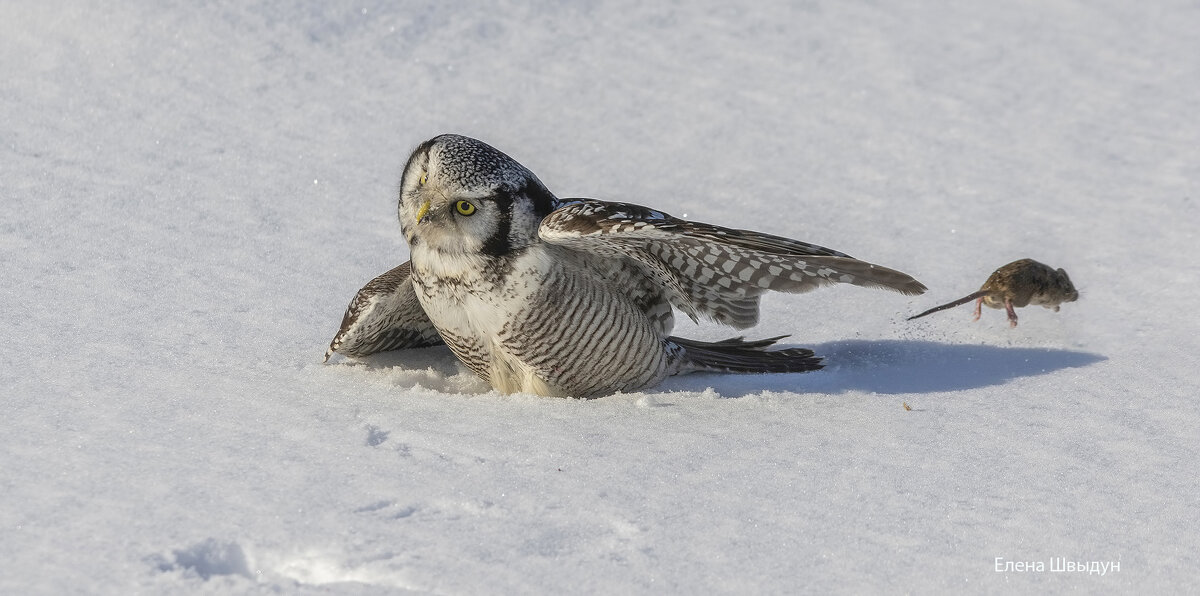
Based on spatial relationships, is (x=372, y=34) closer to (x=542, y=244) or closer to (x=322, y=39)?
(x=322, y=39)

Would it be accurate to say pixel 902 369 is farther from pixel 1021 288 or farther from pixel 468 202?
pixel 468 202

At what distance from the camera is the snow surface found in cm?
290

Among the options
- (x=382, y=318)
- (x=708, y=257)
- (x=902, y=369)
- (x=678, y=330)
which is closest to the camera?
(x=708, y=257)

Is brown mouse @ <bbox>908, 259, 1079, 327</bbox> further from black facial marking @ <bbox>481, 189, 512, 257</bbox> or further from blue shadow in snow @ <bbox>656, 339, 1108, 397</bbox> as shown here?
black facial marking @ <bbox>481, 189, 512, 257</bbox>

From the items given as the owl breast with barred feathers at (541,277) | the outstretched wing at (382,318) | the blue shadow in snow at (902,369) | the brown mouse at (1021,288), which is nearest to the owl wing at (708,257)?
the owl breast with barred feathers at (541,277)

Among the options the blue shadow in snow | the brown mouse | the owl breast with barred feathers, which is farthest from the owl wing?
the brown mouse

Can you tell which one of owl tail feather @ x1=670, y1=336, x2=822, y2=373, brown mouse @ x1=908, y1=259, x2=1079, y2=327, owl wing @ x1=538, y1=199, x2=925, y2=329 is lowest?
owl tail feather @ x1=670, y1=336, x2=822, y2=373

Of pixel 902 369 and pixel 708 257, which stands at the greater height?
pixel 708 257

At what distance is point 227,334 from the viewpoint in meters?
4.24

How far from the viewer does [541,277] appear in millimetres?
3850

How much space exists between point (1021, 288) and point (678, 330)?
1442 mm

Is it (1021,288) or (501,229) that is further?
(1021,288)

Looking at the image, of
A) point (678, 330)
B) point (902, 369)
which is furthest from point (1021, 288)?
point (678, 330)

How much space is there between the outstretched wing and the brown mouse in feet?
6.80
